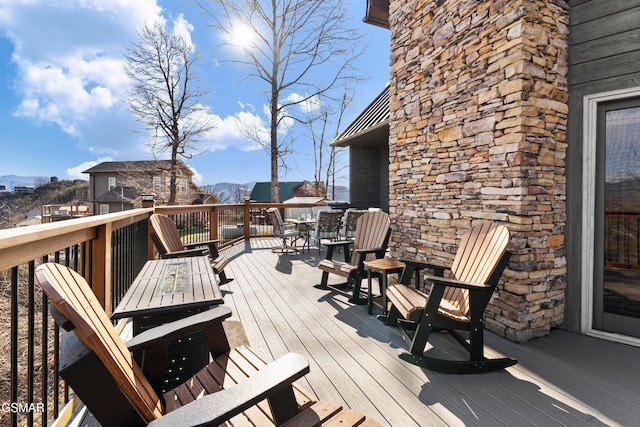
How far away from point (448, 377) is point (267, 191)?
3295 centimetres

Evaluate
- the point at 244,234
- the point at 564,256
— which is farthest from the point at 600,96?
the point at 244,234

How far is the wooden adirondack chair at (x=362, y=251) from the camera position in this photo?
12.0 ft

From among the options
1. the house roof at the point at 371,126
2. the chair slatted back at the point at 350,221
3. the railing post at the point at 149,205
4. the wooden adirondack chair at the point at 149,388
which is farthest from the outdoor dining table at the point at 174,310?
the house roof at the point at 371,126

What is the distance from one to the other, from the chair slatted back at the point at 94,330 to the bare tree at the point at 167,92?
44.8ft

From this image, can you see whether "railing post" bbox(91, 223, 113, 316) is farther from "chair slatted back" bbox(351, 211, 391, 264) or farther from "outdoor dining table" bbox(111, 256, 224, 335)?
"chair slatted back" bbox(351, 211, 391, 264)

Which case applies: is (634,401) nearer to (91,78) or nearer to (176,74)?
(176,74)

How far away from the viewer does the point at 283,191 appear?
32656 mm

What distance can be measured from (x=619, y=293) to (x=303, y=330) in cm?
280

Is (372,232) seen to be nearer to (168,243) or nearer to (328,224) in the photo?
(168,243)

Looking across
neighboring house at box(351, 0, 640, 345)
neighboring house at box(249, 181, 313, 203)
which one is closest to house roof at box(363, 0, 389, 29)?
neighboring house at box(351, 0, 640, 345)

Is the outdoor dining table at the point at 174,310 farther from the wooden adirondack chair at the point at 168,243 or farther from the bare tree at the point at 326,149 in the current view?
the bare tree at the point at 326,149

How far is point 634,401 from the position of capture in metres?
1.93

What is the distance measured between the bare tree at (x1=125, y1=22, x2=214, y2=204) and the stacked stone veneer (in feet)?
41.3

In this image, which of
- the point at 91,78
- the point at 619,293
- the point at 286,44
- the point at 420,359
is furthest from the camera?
the point at 91,78
